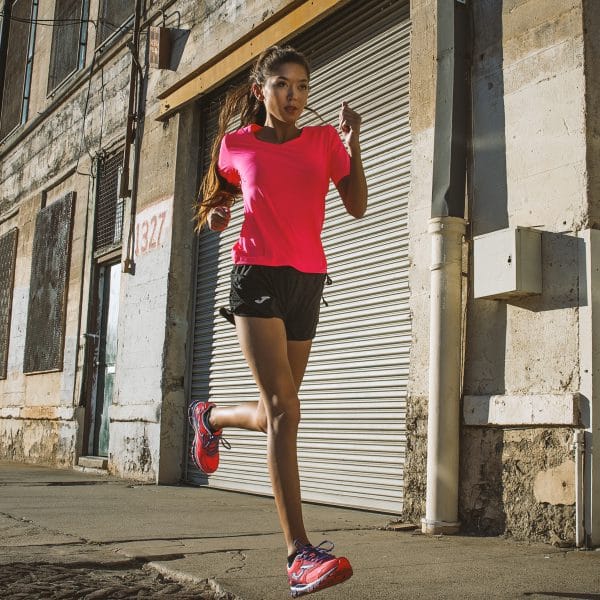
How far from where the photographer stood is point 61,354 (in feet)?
34.1

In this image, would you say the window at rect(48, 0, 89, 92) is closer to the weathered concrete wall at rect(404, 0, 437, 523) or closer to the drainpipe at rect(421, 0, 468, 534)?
the weathered concrete wall at rect(404, 0, 437, 523)

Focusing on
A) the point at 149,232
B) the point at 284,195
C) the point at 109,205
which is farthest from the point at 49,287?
the point at 284,195

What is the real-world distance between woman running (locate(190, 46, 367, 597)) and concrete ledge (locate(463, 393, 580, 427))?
1.45 meters

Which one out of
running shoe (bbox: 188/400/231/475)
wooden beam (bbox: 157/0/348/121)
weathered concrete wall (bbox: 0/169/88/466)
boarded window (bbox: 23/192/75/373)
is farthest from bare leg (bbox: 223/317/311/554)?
boarded window (bbox: 23/192/75/373)

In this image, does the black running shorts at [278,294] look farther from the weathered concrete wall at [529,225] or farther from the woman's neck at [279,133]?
the weathered concrete wall at [529,225]

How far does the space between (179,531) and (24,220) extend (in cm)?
953

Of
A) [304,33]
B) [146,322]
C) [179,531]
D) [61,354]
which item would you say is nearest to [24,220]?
[61,354]

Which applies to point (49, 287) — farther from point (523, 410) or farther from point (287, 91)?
point (287, 91)

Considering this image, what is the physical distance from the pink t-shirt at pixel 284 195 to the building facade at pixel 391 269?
56.8 inches

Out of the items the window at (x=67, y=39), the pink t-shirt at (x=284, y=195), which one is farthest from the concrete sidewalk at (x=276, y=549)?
the window at (x=67, y=39)

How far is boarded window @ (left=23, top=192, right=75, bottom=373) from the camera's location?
10.6 metres

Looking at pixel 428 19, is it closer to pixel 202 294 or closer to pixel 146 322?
pixel 202 294

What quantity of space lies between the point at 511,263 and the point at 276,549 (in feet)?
5.78

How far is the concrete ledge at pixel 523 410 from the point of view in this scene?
3.86 m
